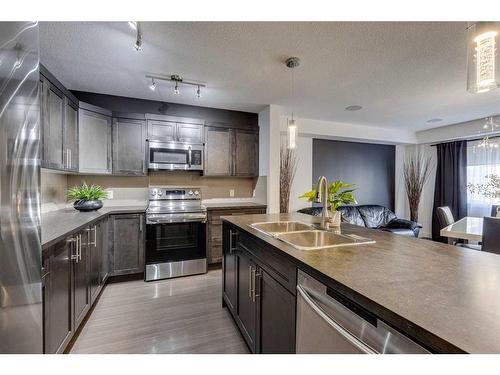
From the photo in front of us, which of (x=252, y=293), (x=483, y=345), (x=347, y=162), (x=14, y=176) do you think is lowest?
(x=252, y=293)

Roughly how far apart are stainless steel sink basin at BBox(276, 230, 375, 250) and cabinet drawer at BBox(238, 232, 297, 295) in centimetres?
14

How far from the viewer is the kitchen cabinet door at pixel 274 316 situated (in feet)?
3.77

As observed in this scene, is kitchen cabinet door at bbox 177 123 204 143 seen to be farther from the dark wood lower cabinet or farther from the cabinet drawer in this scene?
the cabinet drawer

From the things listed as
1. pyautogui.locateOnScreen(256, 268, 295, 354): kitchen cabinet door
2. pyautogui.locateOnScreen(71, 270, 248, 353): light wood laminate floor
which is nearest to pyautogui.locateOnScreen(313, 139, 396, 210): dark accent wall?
pyautogui.locateOnScreen(71, 270, 248, 353): light wood laminate floor

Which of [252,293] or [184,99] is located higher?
[184,99]

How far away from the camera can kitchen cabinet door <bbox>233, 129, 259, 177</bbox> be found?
3750 millimetres

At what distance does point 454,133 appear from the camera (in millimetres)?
4684

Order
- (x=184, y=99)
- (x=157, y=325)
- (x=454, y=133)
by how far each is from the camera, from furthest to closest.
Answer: (x=454, y=133) < (x=184, y=99) < (x=157, y=325)

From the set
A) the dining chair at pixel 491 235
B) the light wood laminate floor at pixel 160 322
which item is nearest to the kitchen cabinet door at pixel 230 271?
the light wood laminate floor at pixel 160 322

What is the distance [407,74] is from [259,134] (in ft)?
6.86

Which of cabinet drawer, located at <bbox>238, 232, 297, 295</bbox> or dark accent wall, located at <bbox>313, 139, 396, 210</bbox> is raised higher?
dark accent wall, located at <bbox>313, 139, 396, 210</bbox>
